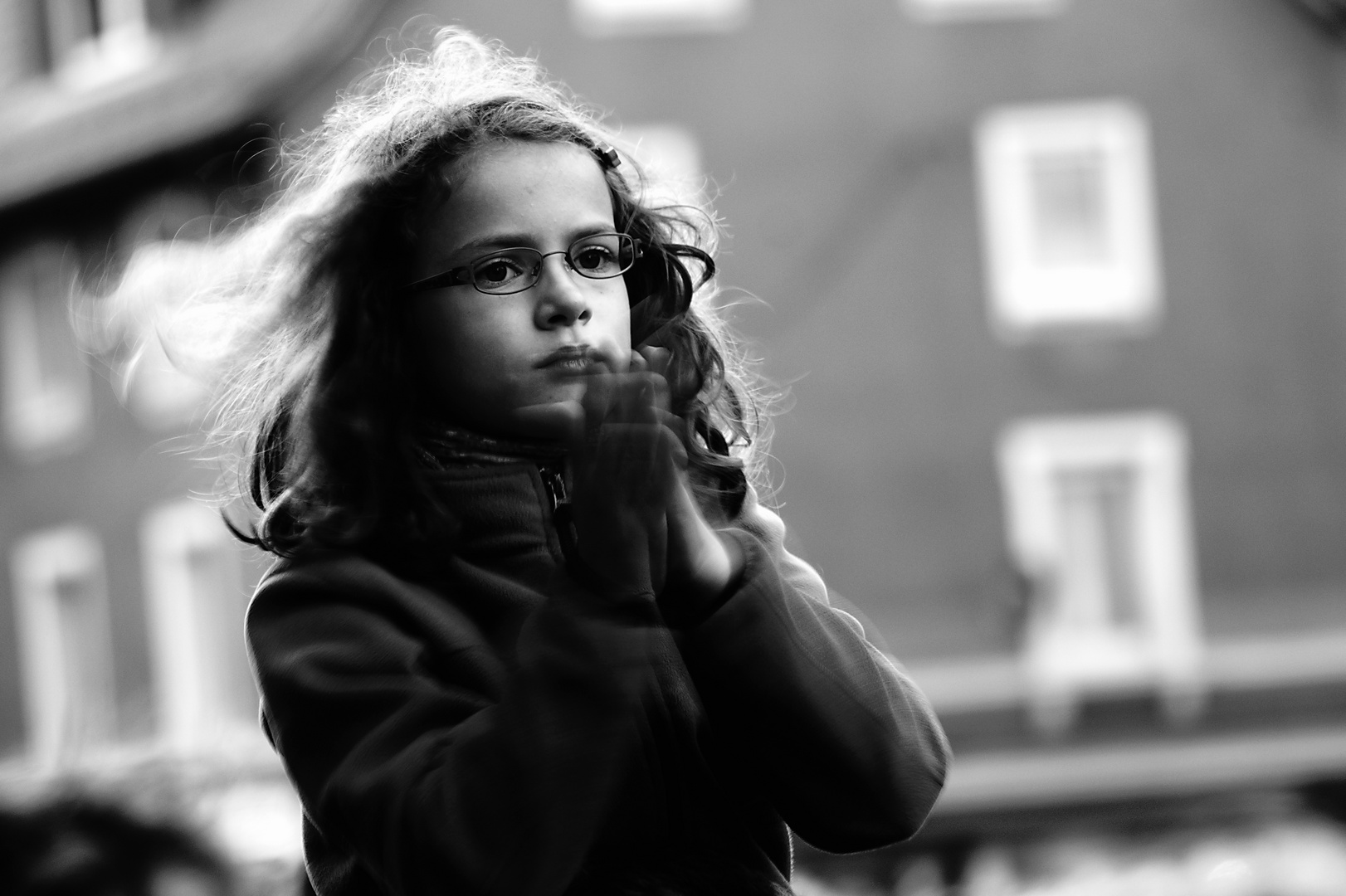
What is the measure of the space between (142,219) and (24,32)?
3119 mm

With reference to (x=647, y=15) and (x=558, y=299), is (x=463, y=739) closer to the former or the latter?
(x=558, y=299)

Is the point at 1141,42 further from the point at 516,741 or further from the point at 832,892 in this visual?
the point at 516,741

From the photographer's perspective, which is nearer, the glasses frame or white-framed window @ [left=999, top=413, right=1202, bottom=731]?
the glasses frame

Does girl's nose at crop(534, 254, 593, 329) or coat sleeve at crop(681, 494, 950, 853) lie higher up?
girl's nose at crop(534, 254, 593, 329)

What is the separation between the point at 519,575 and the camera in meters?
1.29

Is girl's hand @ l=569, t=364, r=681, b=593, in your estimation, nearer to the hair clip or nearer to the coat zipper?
the coat zipper

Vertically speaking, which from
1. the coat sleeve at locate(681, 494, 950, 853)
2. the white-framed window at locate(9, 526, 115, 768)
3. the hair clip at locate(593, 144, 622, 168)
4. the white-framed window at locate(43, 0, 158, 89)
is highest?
the white-framed window at locate(43, 0, 158, 89)

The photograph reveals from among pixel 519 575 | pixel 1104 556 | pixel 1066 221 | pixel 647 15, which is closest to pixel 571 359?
pixel 519 575

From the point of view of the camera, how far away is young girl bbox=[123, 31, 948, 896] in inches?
42.6

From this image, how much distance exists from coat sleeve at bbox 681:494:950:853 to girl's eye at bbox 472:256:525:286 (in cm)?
29

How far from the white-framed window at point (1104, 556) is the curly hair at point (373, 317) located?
1080 cm

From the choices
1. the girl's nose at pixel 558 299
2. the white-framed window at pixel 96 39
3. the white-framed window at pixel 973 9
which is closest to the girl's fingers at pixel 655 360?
the girl's nose at pixel 558 299

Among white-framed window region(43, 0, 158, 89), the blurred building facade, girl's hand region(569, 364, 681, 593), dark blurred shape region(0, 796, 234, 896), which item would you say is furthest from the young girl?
white-framed window region(43, 0, 158, 89)

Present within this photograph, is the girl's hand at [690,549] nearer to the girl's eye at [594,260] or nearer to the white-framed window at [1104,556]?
the girl's eye at [594,260]
